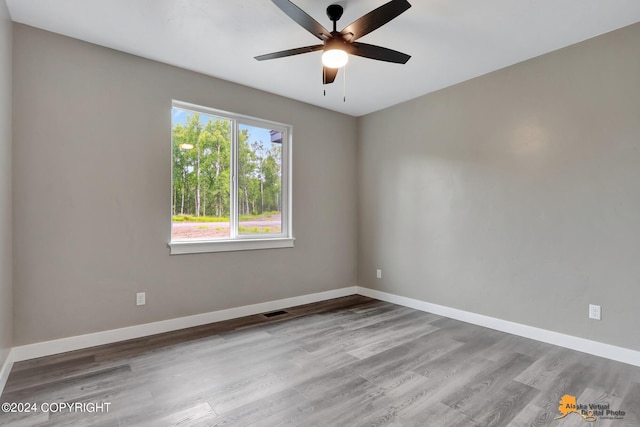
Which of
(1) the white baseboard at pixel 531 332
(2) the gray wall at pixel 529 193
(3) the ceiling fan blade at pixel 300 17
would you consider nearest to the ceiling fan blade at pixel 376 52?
(3) the ceiling fan blade at pixel 300 17

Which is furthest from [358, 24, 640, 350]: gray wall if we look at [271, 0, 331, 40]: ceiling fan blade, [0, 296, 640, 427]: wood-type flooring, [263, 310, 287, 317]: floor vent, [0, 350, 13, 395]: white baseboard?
[0, 350, 13, 395]: white baseboard

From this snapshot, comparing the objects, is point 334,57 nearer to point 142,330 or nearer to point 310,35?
point 310,35

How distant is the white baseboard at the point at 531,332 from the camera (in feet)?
8.42

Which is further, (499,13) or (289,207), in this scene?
(289,207)

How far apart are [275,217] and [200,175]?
1071 millimetres

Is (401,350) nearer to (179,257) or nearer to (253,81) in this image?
(179,257)

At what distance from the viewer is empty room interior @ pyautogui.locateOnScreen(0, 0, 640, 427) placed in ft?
7.06

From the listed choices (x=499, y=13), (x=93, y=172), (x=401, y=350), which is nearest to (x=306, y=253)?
(x=401, y=350)

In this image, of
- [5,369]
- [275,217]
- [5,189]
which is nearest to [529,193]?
[275,217]

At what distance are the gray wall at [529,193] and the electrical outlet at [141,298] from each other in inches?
115

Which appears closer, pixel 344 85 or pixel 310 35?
pixel 310 35

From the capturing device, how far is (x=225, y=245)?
3.57 meters

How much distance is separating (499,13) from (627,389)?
2.75 meters

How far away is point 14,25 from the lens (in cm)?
253
